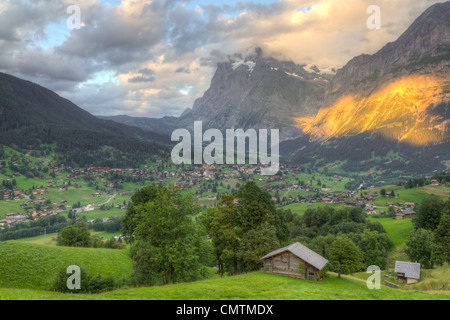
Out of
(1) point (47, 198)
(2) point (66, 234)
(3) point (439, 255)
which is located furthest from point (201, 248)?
(1) point (47, 198)

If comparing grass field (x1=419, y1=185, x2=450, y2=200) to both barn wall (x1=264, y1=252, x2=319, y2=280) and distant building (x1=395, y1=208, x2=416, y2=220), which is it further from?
barn wall (x1=264, y1=252, x2=319, y2=280)

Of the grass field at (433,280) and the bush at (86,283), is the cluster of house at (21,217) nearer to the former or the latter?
the bush at (86,283)

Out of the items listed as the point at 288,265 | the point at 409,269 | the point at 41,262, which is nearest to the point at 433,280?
the point at 409,269

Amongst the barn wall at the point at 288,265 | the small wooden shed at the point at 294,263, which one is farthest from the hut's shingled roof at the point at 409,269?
the barn wall at the point at 288,265

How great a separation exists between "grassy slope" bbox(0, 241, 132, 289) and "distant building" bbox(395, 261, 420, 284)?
5163 cm

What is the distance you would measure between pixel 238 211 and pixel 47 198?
18403 cm

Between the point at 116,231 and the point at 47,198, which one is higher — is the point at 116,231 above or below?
below

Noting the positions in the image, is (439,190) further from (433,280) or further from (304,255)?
(304,255)

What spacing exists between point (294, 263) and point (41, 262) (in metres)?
34.9

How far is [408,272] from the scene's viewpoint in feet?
170

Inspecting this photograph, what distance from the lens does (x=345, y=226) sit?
87062 millimetres

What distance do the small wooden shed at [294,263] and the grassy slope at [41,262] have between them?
22.4 m
